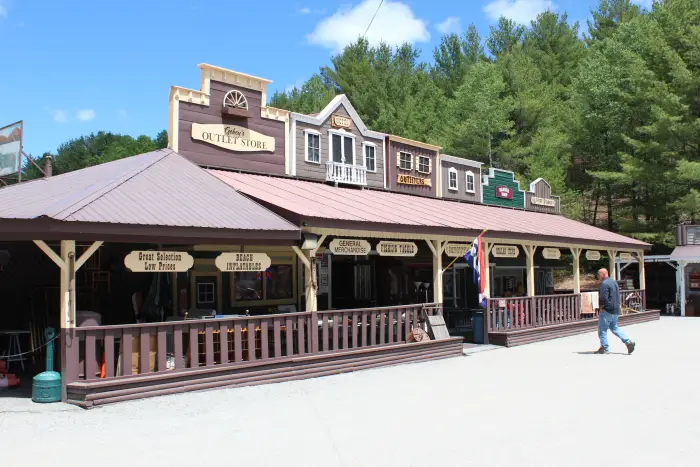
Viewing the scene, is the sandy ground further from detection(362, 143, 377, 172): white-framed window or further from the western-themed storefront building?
detection(362, 143, 377, 172): white-framed window

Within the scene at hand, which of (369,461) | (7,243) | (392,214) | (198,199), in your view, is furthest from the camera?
(392,214)

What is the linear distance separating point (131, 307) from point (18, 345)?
218 cm

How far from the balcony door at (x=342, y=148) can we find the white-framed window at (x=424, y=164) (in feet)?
9.84

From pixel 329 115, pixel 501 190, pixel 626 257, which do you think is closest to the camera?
pixel 329 115

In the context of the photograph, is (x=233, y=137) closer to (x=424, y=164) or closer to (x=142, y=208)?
(x=142, y=208)

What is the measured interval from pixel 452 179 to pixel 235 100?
9049 millimetres

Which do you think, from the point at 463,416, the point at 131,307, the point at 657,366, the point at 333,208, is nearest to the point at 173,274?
the point at 131,307

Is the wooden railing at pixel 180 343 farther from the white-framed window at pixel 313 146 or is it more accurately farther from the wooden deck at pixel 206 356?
the white-framed window at pixel 313 146

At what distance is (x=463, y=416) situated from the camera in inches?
295

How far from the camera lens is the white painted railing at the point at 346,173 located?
16062 millimetres

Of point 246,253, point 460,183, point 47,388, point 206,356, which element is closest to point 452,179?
point 460,183

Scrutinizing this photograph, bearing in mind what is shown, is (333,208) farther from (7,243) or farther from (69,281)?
(7,243)

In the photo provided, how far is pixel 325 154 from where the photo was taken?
16047 mm

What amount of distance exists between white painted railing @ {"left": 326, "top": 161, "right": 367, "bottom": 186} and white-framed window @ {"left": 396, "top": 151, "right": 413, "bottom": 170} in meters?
1.60
